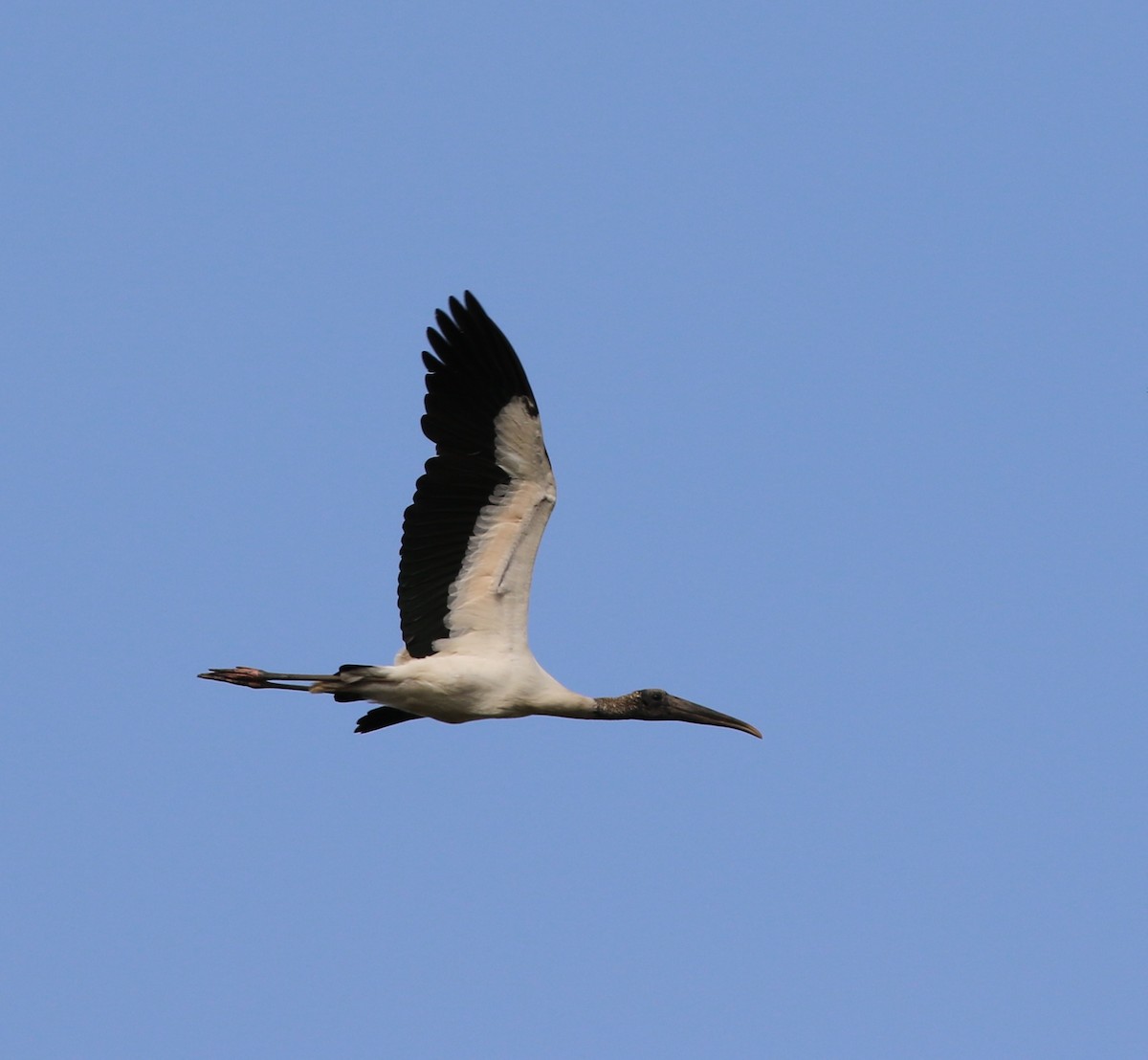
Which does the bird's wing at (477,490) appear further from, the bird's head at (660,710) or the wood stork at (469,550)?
the bird's head at (660,710)

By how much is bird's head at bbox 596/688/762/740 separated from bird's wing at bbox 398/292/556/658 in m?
1.30

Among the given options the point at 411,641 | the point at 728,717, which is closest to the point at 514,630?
the point at 411,641

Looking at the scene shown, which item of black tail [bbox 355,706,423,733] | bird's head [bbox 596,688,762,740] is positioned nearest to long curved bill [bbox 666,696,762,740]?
bird's head [bbox 596,688,762,740]

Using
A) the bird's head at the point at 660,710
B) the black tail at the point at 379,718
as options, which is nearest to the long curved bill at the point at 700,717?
the bird's head at the point at 660,710

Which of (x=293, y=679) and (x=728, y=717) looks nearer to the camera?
(x=293, y=679)

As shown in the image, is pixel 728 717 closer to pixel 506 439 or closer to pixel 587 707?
pixel 587 707

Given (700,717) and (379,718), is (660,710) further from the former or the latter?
(379,718)

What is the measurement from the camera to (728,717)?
1847 cm

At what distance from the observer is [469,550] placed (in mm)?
17203

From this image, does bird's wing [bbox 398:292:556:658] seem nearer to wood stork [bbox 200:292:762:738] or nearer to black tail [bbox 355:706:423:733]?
wood stork [bbox 200:292:762:738]

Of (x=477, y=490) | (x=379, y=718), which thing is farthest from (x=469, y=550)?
(x=379, y=718)

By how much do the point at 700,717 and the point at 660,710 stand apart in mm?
373

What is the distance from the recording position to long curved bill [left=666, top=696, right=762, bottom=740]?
60.5 ft

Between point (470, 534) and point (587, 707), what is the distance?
1.93 meters
